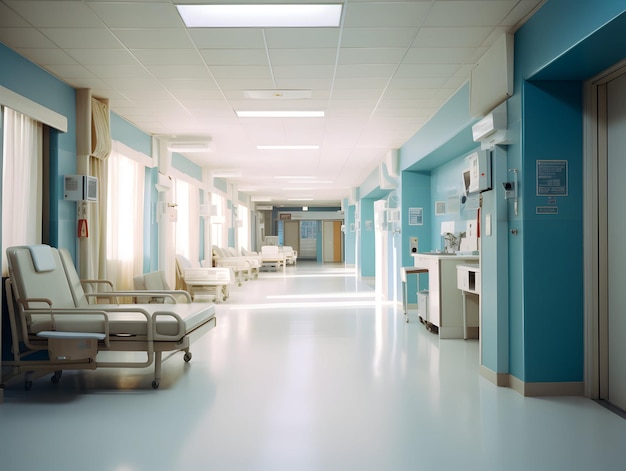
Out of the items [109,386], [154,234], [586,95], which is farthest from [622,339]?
[154,234]

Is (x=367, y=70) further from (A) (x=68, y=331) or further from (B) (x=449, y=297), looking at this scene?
(A) (x=68, y=331)

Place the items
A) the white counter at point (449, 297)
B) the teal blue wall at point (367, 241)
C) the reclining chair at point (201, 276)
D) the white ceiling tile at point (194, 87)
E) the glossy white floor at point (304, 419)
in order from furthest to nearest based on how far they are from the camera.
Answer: the teal blue wall at point (367, 241) → the reclining chair at point (201, 276) → the white counter at point (449, 297) → the white ceiling tile at point (194, 87) → the glossy white floor at point (304, 419)

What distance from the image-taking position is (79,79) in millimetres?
5703

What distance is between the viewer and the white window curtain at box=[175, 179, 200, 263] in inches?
444

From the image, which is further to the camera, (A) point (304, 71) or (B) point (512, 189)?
(A) point (304, 71)

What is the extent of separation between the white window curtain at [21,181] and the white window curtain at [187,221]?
5.53m

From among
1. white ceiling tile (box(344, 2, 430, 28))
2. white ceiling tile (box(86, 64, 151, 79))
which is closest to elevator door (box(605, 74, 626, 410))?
white ceiling tile (box(344, 2, 430, 28))

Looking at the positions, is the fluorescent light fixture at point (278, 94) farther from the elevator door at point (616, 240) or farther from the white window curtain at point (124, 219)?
the elevator door at point (616, 240)

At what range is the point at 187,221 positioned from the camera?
1188cm

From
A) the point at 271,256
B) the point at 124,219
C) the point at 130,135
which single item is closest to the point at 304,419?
the point at 124,219

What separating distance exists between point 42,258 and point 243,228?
15.7 metres

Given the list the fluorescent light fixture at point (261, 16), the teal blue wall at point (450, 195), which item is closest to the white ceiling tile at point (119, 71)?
the fluorescent light fixture at point (261, 16)

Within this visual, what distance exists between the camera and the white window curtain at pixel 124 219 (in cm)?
727

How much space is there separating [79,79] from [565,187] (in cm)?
494
